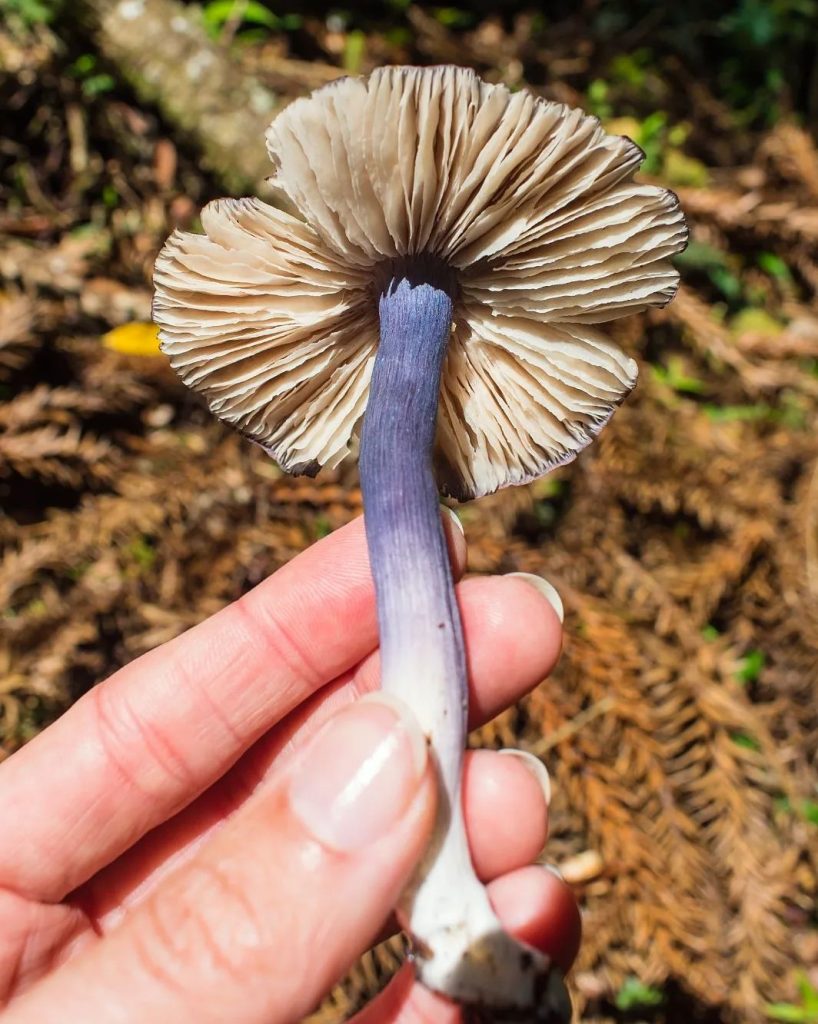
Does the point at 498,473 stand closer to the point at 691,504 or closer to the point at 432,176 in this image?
the point at 432,176

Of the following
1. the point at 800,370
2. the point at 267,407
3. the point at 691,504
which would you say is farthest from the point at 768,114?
the point at 267,407

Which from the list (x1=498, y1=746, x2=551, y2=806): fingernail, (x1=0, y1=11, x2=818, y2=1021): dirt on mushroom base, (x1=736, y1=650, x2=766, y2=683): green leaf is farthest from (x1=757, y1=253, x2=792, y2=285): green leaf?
(x1=498, y1=746, x2=551, y2=806): fingernail

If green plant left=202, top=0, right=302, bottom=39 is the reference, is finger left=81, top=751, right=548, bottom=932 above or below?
below

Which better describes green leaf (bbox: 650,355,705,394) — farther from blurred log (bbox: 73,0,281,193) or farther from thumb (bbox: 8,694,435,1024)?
thumb (bbox: 8,694,435,1024)

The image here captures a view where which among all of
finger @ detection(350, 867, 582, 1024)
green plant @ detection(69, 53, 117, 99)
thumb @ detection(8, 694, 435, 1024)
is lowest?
finger @ detection(350, 867, 582, 1024)

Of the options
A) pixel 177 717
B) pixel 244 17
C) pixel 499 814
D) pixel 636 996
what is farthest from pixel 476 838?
pixel 244 17

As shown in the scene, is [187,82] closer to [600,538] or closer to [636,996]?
[600,538]
